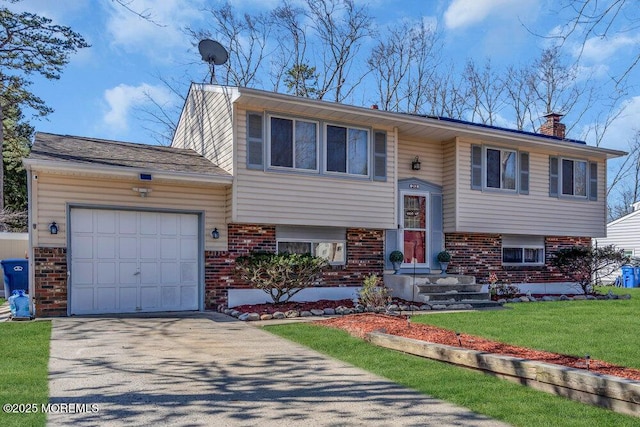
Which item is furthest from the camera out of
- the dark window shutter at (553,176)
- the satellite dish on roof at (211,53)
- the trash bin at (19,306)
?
the dark window shutter at (553,176)

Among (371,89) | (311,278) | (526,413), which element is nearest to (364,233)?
(311,278)

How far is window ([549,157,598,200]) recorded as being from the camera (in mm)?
15617

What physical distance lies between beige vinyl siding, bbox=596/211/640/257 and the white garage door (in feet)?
74.2

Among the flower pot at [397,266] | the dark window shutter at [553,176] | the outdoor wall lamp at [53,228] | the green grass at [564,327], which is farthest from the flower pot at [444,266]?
the outdoor wall lamp at [53,228]

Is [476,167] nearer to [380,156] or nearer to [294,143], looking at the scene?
[380,156]

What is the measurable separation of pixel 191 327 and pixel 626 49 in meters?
→ 7.60

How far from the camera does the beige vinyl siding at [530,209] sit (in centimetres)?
1401

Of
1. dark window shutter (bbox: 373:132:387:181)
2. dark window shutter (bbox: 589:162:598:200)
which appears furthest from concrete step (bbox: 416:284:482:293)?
dark window shutter (bbox: 589:162:598:200)

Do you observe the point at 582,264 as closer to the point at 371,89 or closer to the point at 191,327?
the point at 191,327

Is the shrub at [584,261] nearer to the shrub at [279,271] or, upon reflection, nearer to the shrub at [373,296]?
the shrub at [373,296]

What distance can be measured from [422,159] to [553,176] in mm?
4516

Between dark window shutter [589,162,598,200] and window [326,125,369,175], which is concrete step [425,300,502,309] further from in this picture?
dark window shutter [589,162,598,200]

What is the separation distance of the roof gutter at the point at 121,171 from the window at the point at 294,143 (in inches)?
53.4

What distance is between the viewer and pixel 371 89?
28.2 metres
